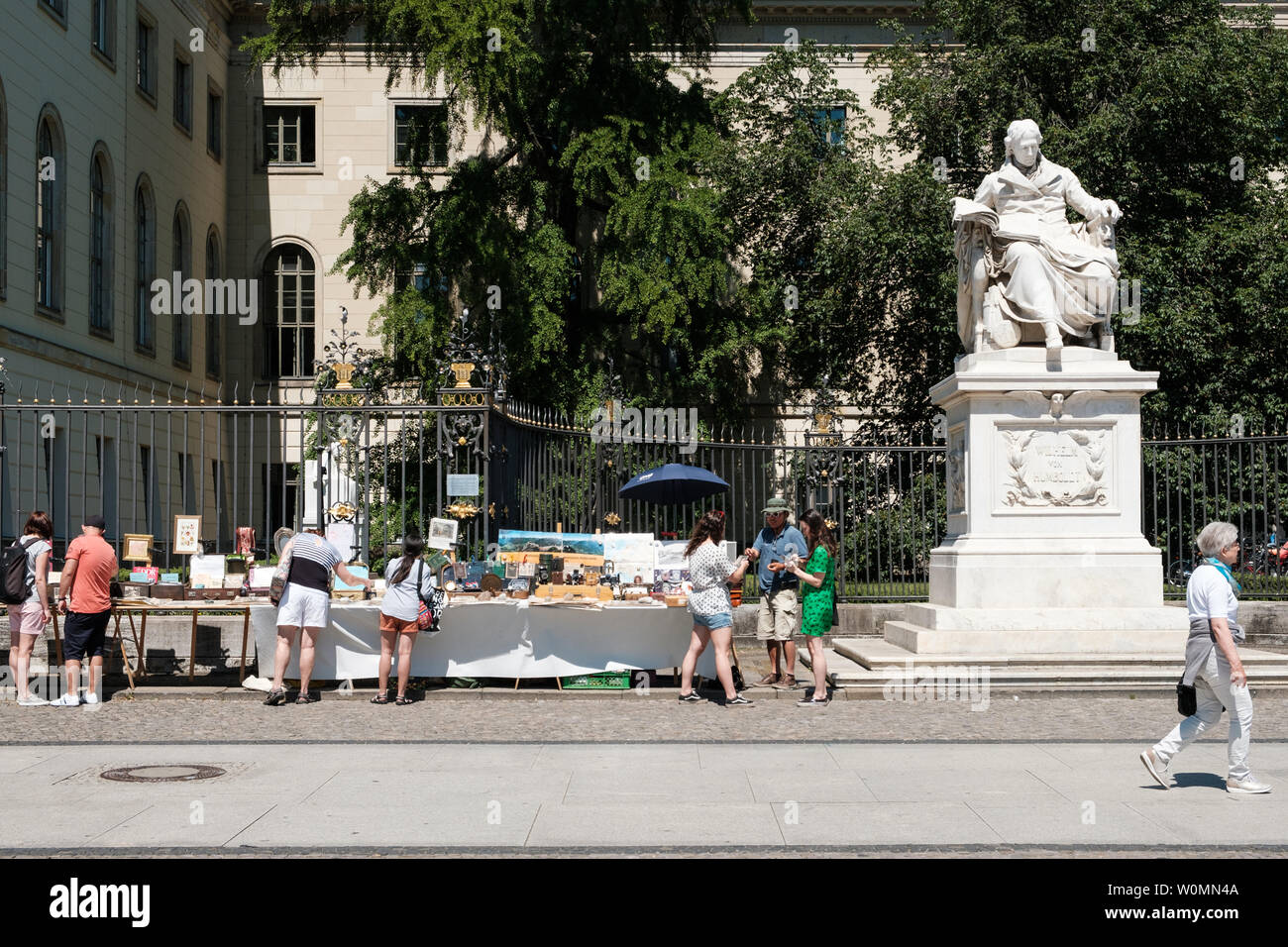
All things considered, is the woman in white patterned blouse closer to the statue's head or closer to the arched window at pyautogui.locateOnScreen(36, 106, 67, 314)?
the statue's head

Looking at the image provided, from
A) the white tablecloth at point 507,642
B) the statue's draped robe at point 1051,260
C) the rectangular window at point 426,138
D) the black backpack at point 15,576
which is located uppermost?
the rectangular window at point 426,138

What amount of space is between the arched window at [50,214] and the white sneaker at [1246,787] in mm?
26454

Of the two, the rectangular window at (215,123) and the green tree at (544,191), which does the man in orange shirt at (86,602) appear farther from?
the rectangular window at (215,123)

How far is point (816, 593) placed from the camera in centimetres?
1357

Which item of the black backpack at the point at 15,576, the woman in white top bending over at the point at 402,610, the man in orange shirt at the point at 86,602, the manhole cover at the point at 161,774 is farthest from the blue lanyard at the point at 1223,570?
the black backpack at the point at 15,576

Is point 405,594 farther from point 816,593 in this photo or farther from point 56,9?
point 56,9

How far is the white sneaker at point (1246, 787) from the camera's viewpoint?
8422mm

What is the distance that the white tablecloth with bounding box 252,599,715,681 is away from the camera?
14070 millimetres

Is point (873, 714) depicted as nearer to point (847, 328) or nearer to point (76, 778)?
point (76, 778)

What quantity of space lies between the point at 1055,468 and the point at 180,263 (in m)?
29.2

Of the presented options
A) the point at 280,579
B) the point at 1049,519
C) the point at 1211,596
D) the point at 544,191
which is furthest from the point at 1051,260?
the point at 544,191

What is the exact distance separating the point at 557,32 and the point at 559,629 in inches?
795

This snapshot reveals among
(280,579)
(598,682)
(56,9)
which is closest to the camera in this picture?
(280,579)

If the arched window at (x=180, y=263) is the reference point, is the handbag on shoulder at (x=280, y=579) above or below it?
below
